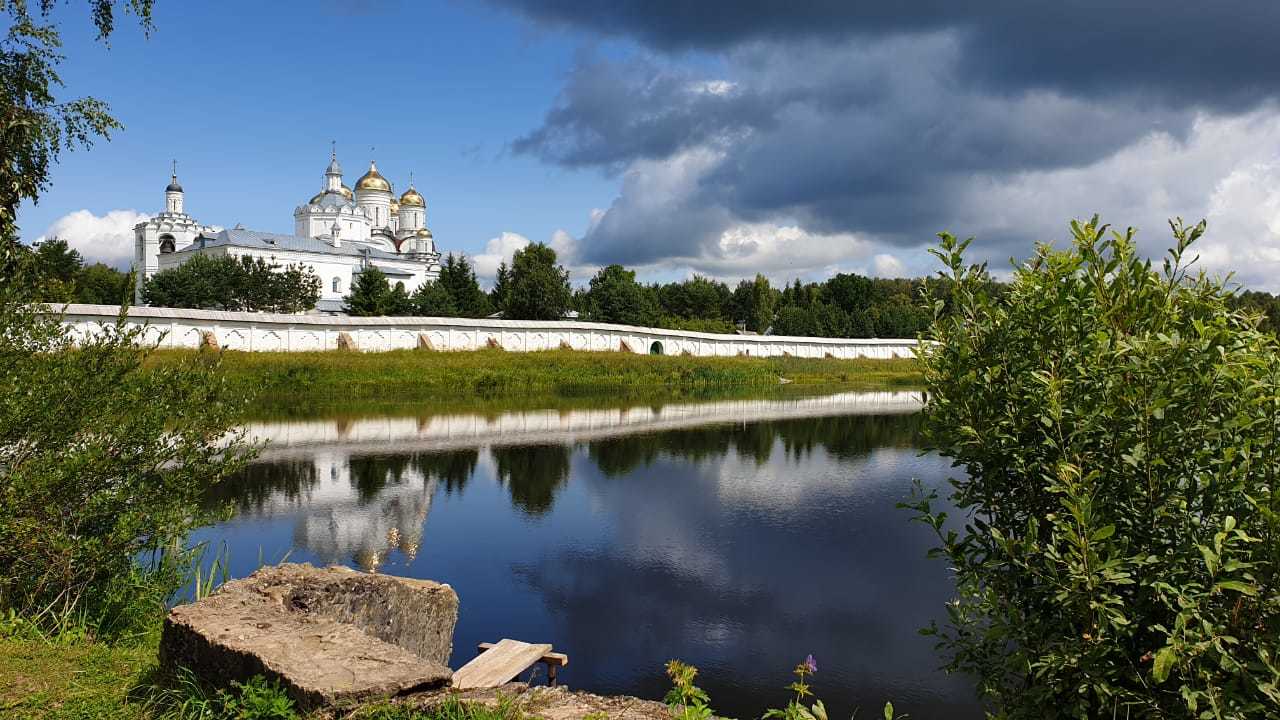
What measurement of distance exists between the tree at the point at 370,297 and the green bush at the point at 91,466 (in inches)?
2187

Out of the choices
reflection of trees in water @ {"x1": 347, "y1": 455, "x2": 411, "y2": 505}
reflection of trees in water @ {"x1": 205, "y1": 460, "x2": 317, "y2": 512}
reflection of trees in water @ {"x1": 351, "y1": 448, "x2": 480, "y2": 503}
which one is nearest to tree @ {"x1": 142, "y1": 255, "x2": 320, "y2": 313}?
reflection of trees in water @ {"x1": 351, "y1": 448, "x2": 480, "y2": 503}

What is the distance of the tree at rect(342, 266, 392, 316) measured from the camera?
206 feet

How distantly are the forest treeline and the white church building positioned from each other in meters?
3.48

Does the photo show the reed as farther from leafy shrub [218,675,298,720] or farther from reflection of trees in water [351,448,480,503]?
leafy shrub [218,675,298,720]

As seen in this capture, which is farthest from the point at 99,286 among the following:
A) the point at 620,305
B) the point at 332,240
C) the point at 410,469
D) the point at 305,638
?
the point at 305,638

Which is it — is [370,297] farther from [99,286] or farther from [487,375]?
[487,375]

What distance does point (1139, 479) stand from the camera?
3.23 metres

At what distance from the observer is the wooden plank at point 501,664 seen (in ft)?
22.9

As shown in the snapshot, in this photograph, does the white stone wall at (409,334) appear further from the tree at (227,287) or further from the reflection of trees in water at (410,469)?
the tree at (227,287)

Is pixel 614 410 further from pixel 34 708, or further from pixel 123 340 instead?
pixel 34 708

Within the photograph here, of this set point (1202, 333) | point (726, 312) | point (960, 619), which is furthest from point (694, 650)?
point (726, 312)

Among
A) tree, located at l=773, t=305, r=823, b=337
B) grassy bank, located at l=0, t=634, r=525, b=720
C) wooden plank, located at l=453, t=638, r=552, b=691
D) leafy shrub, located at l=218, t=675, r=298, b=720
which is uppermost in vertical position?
tree, located at l=773, t=305, r=823, b=337

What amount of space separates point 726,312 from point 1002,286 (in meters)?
81.6

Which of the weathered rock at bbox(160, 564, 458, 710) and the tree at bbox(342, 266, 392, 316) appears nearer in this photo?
the weathered rock at bbox(160, 564, 458, 710)
